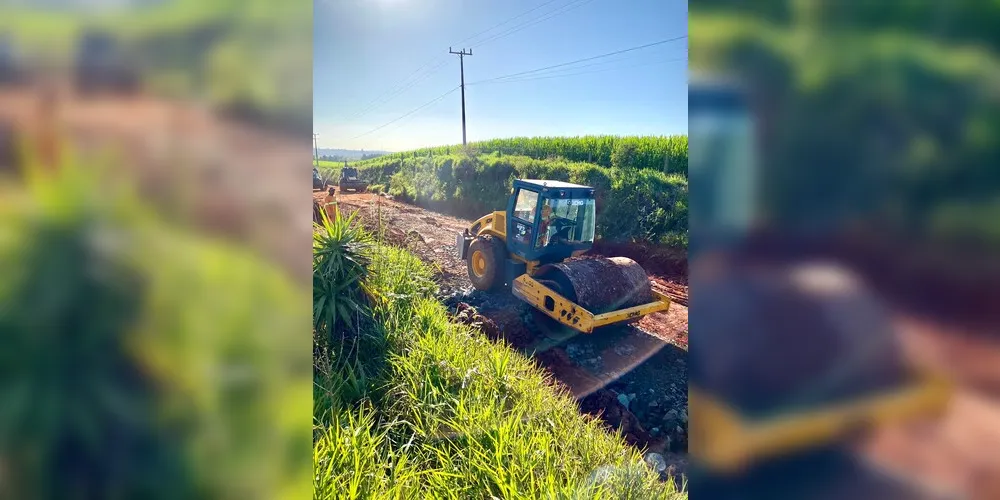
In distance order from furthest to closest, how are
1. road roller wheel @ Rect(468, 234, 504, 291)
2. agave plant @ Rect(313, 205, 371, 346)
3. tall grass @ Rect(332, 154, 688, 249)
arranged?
tall grass @ Rect(332, 154, 688, 249)
road roller wheel @ Rect(468, 234, 504, 291)
agave plant @ Rect(313, 205, 371, 346)

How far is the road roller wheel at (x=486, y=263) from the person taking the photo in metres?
7.92

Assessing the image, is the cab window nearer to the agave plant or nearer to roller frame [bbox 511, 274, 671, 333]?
roller frame [bbox 511, 274, 671, 333]

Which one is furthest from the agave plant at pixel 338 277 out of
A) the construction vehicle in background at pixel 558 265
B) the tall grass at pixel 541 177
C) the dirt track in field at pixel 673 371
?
the tall grass at pixel 541 177
